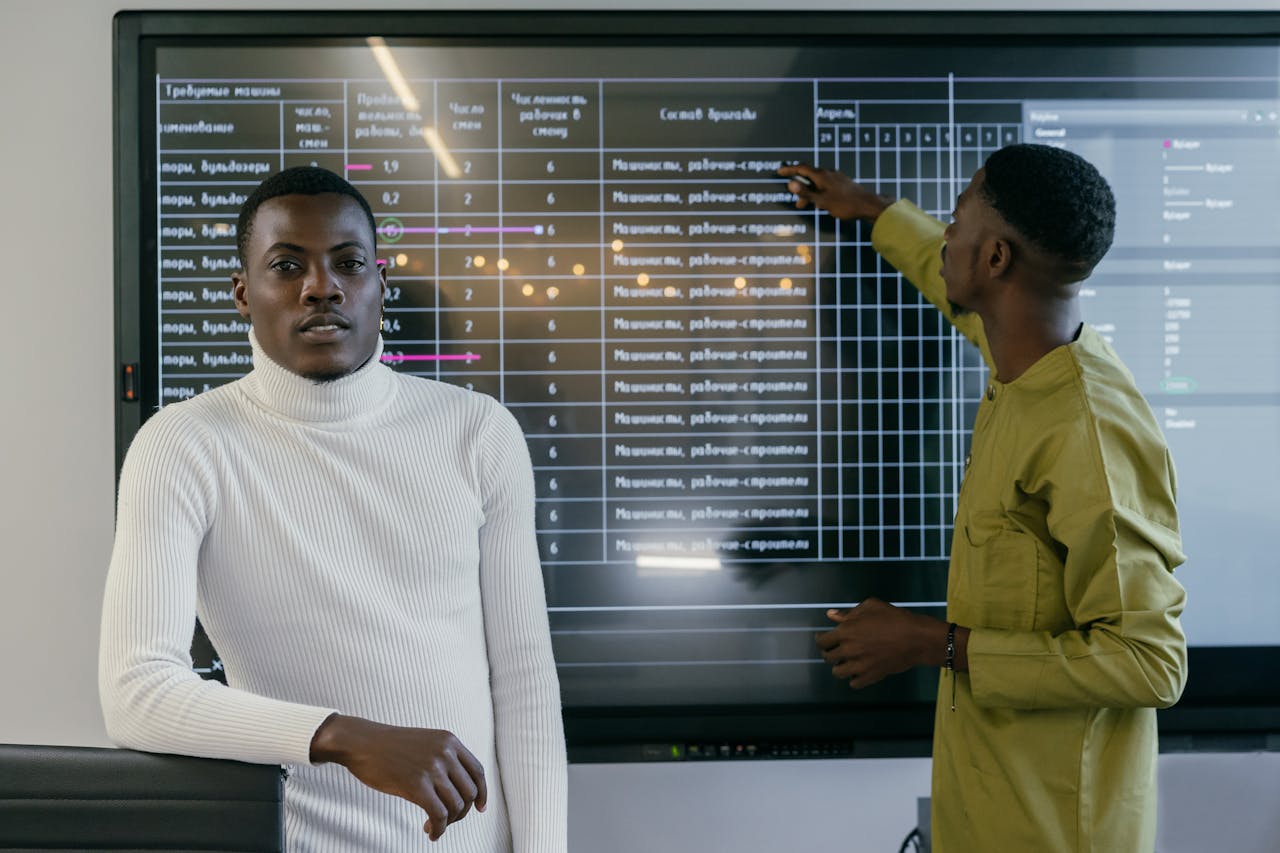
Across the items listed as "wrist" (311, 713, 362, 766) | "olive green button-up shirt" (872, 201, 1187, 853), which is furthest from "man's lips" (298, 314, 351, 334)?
"olive green button-up shirt" (872, 201, 1187, 853)

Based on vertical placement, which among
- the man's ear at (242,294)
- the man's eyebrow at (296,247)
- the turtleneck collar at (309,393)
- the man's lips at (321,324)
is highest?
the man's eyebrow at (296,247)

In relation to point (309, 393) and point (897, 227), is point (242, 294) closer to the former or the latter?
point (309, 393)

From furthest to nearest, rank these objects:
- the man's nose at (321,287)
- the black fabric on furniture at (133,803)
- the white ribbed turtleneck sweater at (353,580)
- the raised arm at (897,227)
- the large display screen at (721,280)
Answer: the large display screen at (721,280), the raised arm at (897,227), the man's nose at (321,287), the white ribbed turtleneck sweater at (353,580), the black fabric on furniture at (133,803)

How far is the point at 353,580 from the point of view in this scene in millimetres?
1324

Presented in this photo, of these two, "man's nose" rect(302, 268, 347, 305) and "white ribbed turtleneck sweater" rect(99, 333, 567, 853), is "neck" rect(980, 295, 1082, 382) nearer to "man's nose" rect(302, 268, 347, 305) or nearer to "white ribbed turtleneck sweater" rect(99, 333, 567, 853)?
"white ribbed turtleneck sweater" rect(99, 333, 567, 853)

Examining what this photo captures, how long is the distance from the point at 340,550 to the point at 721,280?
3.27ft

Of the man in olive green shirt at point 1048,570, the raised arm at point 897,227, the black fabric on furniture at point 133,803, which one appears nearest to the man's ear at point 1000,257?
the man in olive green shirt at point 1048,570

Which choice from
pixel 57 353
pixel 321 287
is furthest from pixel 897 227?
pixel 57 353

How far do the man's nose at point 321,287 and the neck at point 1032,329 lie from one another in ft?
3.30

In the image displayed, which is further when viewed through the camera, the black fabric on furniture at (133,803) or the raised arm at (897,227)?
the raised arm at (897,227)

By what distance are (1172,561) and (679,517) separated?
89cm

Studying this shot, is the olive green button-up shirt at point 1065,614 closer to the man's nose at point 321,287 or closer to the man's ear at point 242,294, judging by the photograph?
the man's nose at point 321,287

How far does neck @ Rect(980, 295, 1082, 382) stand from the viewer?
154cm

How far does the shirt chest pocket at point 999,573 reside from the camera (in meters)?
1.50
